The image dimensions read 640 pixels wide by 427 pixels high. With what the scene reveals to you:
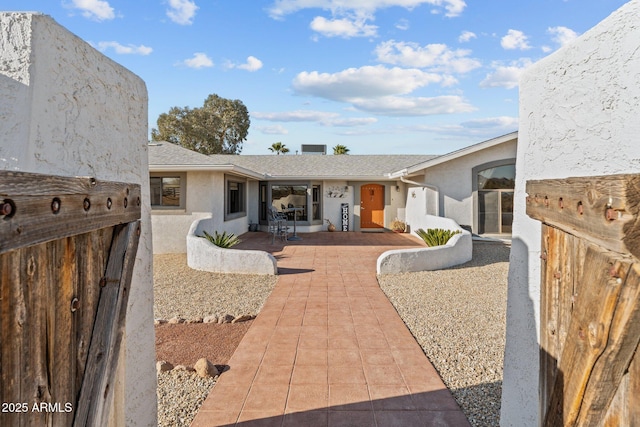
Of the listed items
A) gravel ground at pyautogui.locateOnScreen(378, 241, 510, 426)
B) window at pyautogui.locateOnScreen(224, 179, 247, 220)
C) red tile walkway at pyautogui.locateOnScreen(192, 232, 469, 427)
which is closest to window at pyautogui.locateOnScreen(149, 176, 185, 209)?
window at pyautogui.locateOnScreen(224, 179, 247, 220)

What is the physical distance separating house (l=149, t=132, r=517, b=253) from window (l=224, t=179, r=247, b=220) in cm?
4

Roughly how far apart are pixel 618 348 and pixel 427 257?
8.61 metres

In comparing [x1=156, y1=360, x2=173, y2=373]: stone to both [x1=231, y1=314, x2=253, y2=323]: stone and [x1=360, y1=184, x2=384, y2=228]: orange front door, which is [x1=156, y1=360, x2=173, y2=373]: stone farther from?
[x1=360, y1=184, x2=384, y2=228]: orange front door

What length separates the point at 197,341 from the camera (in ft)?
A: 17.0

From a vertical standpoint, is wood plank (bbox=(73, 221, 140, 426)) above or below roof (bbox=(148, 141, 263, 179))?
below

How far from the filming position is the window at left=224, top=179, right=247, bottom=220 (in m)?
14.1

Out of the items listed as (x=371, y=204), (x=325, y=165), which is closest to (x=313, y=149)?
(x=325, y=165)

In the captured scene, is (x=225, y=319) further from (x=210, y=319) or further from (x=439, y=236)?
(x=439, y=236)

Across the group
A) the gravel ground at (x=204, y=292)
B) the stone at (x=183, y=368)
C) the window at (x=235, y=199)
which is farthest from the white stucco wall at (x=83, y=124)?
the window at (x=235, y=199)

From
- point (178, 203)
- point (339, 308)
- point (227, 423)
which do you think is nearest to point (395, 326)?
point (339, 308)

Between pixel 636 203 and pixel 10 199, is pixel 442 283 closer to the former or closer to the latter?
pixel 636 203

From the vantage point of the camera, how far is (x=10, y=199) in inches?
39.3

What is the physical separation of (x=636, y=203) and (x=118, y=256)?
7.32ft

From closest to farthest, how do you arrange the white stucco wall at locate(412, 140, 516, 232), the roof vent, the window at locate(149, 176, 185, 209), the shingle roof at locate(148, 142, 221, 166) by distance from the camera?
the shingle roof at locate(148, 142, 221, 166)
the window at locate(149, 176, 185, 209)
the white stucco wall at locate(412, 140, 516, 232)
the roof vent
